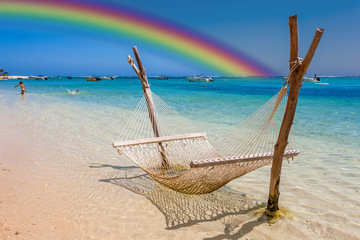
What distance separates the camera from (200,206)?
2.88 metres

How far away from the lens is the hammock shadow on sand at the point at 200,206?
102 inches

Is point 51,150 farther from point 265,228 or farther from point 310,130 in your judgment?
point 310,130

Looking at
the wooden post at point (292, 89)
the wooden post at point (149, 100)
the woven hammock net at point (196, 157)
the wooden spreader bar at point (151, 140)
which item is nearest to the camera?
the wooden post at point (292, 89)

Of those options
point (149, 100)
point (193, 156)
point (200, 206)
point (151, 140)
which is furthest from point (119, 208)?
point (149, 100)

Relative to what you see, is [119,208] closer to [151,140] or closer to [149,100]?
[151,140]

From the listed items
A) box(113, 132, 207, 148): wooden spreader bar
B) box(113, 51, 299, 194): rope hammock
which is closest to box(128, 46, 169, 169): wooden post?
box(113, 51, 299, 194): rope hammock

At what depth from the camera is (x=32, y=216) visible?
2502 millimetres

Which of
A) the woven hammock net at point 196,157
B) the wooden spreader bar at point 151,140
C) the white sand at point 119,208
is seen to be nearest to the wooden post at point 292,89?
the woven hammock net at point 196,157

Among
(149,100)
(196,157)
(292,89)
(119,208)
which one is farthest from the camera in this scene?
(149,100)

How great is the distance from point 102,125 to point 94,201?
5.01 m

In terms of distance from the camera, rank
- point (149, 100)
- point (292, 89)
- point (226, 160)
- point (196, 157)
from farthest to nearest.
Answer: point (149, 100)
point (196, 157)
point (226, 160)
point (292, 89)

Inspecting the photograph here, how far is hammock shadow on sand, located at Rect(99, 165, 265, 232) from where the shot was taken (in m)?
2.58

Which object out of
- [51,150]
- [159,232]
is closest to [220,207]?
[159,232]

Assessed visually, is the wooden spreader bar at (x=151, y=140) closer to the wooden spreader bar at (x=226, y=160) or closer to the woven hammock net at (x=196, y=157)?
the woven hammock net at (x=196, y=157)
